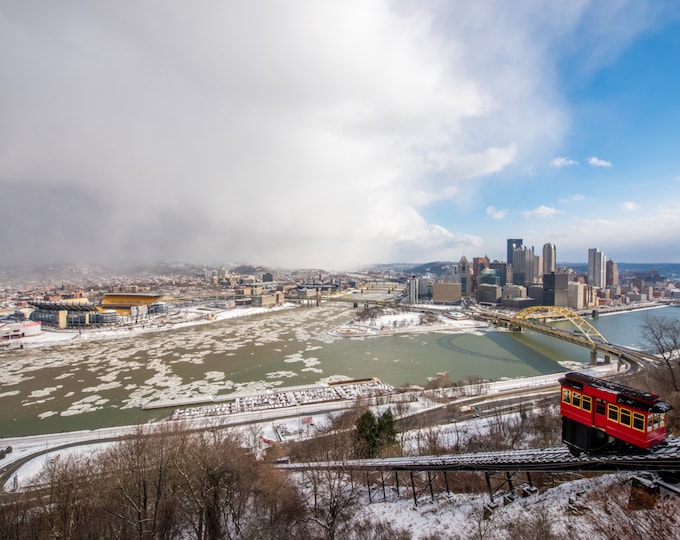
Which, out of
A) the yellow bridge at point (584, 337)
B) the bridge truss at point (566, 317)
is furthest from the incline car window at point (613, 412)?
the bridge truss at point (566, 317)

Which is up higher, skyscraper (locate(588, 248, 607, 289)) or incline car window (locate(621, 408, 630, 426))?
skyscraper (locate(588, 248, 607, 289))

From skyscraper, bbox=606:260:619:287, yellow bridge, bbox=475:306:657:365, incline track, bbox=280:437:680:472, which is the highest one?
skyscraper, bbox=606:260:619:287

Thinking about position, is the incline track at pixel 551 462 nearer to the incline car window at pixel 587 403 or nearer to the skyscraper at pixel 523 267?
the incline car window at pixel 587 403

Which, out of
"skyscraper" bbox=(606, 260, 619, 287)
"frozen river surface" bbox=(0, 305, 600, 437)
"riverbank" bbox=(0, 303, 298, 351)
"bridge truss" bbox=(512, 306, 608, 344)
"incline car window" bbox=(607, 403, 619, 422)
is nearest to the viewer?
"incline car window" bbox=(607, 403, 619, 422)

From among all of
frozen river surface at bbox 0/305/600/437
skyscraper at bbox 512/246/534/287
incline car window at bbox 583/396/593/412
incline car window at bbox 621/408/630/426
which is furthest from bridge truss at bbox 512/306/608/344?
skyscraper at bbox 512/246/534/287

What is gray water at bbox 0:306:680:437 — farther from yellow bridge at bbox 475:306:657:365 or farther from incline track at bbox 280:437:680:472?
incline track at bbox 280:437:680:472

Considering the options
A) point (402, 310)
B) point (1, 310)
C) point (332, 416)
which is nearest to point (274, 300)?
point (402, 310)

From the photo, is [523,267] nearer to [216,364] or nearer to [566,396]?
[216,364]
